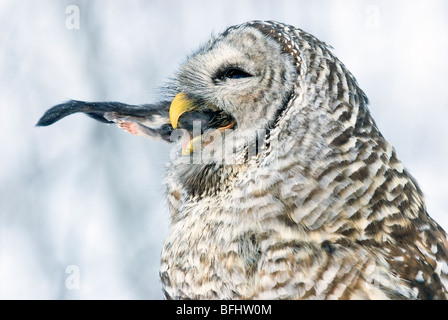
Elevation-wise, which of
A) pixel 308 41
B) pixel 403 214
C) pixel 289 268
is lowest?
pixel 289 268

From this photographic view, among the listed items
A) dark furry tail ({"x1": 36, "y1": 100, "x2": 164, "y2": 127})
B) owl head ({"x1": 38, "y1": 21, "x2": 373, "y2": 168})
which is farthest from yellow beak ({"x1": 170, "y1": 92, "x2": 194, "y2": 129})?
dark furry tail ({"x1": 36, "y1": 100, "x2": 164, "y2": 127})

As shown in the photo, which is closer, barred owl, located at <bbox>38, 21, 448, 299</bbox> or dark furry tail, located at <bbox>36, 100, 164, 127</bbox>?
barred owl, located at <bbox>38, 21, 448, 299</bbox>

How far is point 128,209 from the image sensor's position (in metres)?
5.55

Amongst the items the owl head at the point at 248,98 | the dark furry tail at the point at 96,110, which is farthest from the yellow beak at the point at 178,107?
the dark furry tail at the point at 96,110

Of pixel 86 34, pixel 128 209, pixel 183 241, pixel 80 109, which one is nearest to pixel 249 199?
pixel 183 241

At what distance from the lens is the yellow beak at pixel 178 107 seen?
7.49 ft

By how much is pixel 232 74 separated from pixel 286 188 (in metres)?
0.57

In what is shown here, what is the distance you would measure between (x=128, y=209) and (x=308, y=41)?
373 centimetres

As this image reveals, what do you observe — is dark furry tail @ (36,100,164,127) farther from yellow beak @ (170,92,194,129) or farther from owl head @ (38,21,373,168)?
yellow beak @ (170,92,194,129)

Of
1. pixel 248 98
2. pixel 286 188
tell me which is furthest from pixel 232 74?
pixel 286 188

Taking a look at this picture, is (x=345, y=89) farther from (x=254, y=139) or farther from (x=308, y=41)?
(x=254, y=139)

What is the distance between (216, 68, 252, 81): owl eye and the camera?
220cm

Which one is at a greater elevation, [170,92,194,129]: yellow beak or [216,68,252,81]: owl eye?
[216,68,252,81]: owl eye

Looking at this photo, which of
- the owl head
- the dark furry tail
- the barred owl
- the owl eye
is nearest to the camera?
the barred owl
